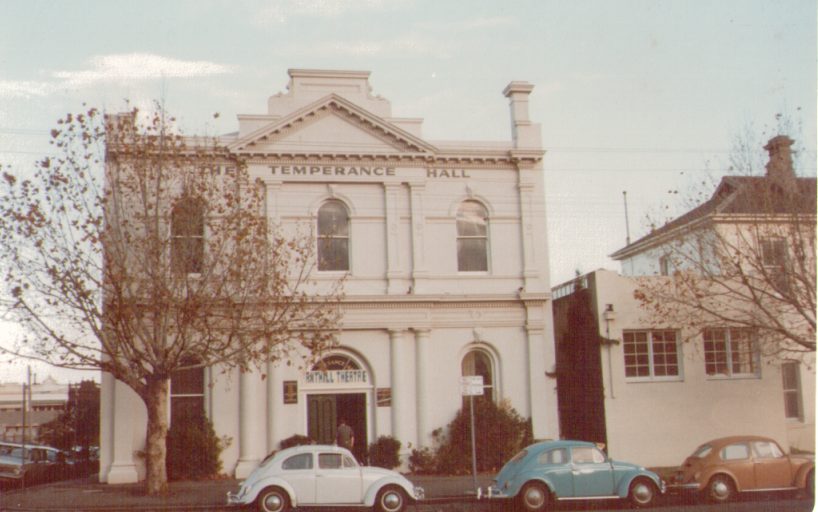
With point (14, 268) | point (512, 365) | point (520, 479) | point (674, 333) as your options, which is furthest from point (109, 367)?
point (674, 333)

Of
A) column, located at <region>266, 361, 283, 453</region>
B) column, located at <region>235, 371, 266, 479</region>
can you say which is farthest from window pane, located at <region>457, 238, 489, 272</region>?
column, located at <region>235, 371, 266, 479</region>

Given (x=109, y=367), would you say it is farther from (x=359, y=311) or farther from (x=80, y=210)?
(x=359, y=311)

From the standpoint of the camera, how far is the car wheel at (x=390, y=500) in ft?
58.2

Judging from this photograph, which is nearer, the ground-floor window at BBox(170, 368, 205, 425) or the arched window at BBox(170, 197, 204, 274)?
the arched window at BBox(170, 197, 204, 274)

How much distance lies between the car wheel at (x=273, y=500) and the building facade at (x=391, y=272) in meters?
7.52

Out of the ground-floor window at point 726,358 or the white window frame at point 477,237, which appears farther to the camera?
the white window frame at point 477,237

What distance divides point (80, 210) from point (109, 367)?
3.64 m

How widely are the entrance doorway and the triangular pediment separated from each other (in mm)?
7116

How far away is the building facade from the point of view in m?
25.4

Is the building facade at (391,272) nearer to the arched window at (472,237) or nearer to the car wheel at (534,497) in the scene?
the arched window at (472,237)

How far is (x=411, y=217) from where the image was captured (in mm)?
26656

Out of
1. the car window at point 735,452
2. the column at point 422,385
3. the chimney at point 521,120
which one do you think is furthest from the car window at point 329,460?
the chimney at point 521,120

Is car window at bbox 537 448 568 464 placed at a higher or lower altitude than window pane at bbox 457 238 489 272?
lower

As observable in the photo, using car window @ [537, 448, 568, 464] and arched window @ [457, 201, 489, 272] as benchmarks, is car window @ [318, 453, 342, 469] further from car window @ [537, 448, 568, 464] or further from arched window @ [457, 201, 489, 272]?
arched window @ [457, 201, 489, 272]
